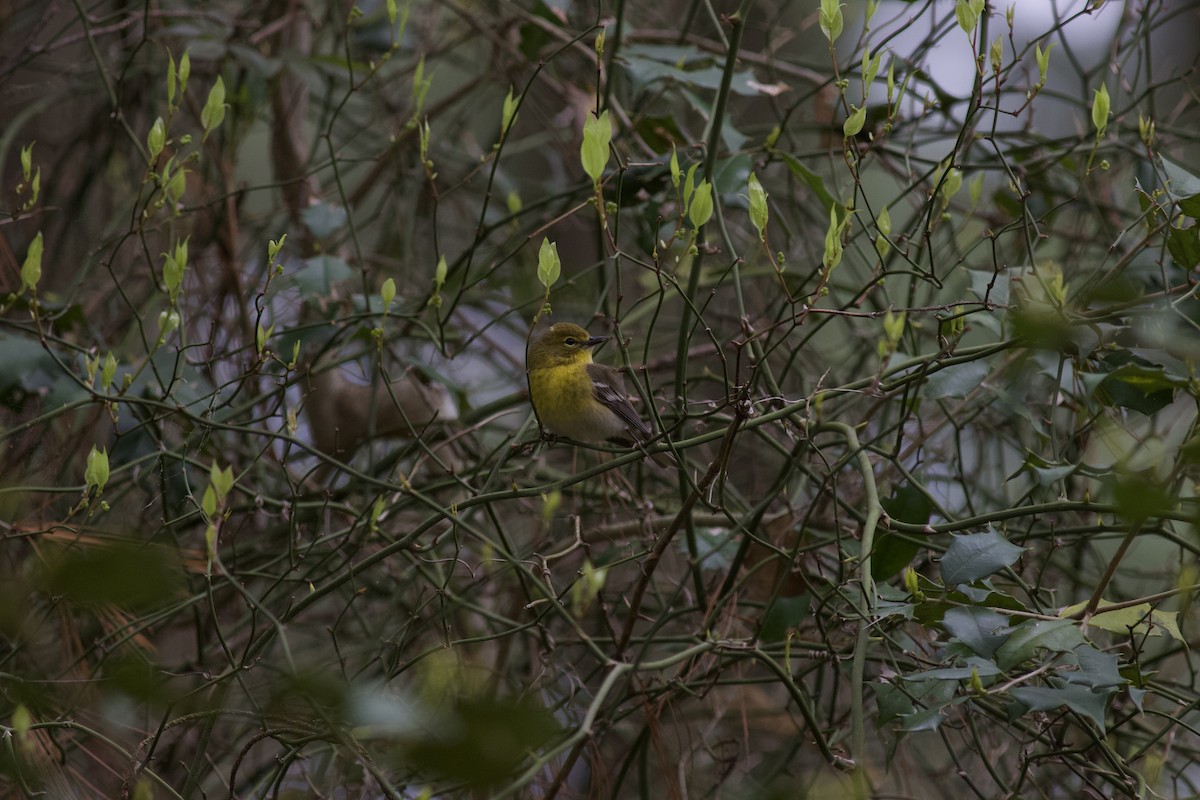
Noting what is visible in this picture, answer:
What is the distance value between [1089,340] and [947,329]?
0.45 m

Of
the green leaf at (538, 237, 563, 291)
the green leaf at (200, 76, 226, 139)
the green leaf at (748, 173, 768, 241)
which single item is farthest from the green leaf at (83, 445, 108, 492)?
the green leaf at (748, 173, 768, 241)

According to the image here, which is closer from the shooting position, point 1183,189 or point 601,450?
point 1183,189

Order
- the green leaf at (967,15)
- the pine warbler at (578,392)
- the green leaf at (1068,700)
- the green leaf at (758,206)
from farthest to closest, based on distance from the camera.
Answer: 1. the pine warbler at (578,392)
2. the green leaf at (967,15)
3. the green leaf at (758,206)
4. the green leaf at (1068,700)

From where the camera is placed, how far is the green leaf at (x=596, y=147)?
1681mm

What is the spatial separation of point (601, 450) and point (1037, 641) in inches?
39.6

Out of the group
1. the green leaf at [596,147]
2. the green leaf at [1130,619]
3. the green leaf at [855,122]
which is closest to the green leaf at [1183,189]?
the green leaf at [855,122]

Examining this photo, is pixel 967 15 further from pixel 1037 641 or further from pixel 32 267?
pixel 32 267

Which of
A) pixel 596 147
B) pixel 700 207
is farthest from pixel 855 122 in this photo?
pixel 596 147

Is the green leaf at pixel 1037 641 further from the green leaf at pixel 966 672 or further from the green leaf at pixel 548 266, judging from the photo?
the green leaf at pixel 548 266

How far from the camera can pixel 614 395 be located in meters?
3.26

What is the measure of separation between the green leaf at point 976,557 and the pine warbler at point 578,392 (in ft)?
4.17

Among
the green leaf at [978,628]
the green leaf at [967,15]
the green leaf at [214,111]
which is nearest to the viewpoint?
the green leaf at [978,628]

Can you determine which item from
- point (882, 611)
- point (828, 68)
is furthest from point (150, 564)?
point (828, 68)

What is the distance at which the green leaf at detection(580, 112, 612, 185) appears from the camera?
1.68m
